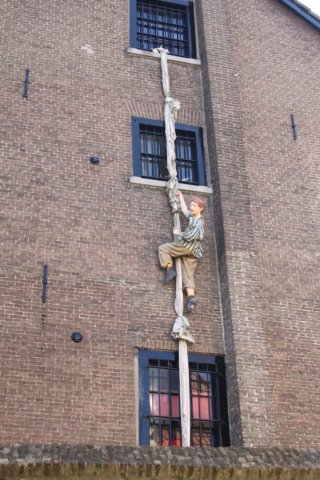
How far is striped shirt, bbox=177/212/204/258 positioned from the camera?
16.9 m

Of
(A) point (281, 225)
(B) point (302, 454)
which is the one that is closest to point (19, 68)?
(A) point (281, 225)

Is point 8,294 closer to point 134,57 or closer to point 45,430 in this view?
point 45,430

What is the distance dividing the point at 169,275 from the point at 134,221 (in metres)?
1.48

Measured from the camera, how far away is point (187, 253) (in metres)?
16.9

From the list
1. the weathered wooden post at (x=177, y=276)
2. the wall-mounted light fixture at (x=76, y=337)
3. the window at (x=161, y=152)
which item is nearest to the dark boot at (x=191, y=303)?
the weathered wooden post at (x=177, y=276)

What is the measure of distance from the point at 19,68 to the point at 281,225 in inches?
280

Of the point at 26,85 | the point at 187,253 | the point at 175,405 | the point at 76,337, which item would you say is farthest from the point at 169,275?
the point at 26,85

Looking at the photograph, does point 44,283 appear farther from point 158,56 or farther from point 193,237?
point 158,56

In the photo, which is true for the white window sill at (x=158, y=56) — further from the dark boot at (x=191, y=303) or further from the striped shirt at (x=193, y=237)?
the dark boot at (x=191, y=303)

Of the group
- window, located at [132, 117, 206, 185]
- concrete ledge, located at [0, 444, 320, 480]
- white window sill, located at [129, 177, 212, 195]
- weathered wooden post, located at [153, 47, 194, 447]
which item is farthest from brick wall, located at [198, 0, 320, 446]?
concrete ledge, located at [0, 444, 320, 480]

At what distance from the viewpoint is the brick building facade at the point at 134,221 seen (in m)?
15.2

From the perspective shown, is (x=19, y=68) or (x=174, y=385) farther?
(x=19, y=68)

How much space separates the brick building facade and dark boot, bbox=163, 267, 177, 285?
0.43 feet

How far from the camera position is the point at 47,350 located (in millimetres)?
15250
